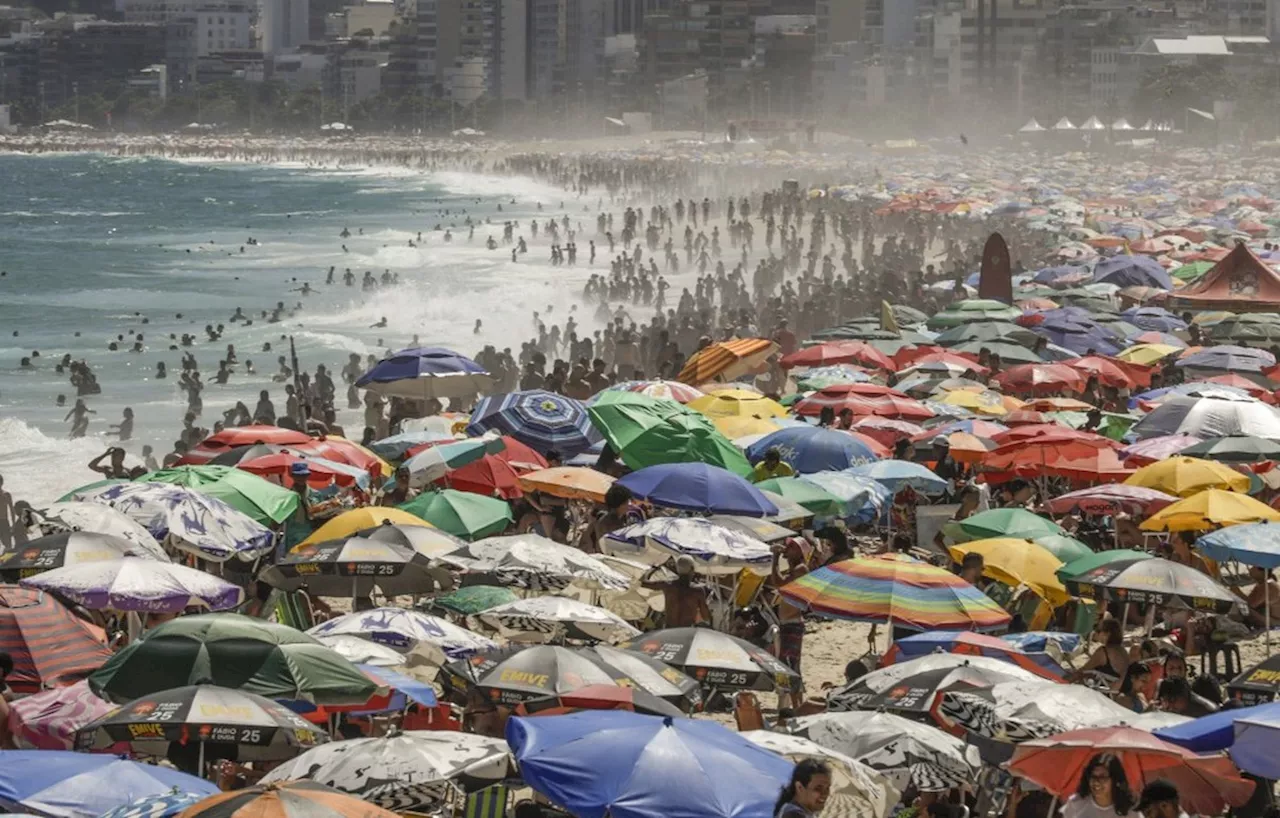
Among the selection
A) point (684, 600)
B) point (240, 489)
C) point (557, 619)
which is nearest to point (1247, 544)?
point (684, 600)

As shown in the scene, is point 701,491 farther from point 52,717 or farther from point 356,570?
point 52,717

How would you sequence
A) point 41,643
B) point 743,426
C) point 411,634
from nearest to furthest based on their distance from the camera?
point 41,643
point 411,634
point 743,426

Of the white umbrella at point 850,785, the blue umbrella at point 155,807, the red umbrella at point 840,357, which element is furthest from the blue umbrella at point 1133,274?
the blue umbrella at point 155,807

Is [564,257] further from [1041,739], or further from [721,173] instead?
[1041,739]

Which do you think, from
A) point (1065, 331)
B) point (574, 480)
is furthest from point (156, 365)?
point (574, 480)

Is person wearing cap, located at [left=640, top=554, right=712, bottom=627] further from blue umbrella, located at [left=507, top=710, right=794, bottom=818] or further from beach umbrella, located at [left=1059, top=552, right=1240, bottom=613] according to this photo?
blue umbrella, located at [left=507, top=710, right=794, bottom=818]
